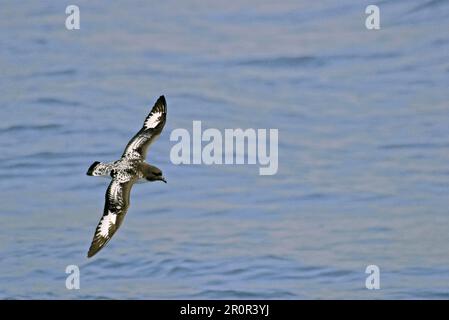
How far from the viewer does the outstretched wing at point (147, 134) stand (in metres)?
16.4

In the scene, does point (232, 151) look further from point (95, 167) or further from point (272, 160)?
point (95, 167)

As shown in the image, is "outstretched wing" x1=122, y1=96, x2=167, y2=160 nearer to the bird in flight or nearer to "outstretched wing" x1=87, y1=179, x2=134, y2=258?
the bird in flight

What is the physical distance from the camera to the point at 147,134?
16.9 metres

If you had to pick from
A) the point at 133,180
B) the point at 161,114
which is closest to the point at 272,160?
the point at 161,114

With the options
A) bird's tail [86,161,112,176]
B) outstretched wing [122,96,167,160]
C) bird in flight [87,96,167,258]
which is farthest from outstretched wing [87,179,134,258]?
outstretched wing [122,96,167,160]

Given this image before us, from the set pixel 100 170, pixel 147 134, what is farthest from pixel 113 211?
pixel 147 134

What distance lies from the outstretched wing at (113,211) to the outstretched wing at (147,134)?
0.83 metres

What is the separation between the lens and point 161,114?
1722 centimetres

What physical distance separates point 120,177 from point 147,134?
1.43 metres

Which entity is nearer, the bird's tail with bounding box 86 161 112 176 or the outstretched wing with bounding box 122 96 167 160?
the bird's tail with bounding box 86 161 112 176

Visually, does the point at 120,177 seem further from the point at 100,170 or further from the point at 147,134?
the point at 147,134

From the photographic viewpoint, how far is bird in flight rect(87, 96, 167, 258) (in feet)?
48.5

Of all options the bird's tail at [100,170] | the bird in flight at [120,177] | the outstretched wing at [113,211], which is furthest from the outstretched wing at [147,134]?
the outstretched wing at [113,211]

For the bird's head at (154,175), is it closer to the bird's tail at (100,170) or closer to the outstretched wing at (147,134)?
the bird's tail at (100,170)
